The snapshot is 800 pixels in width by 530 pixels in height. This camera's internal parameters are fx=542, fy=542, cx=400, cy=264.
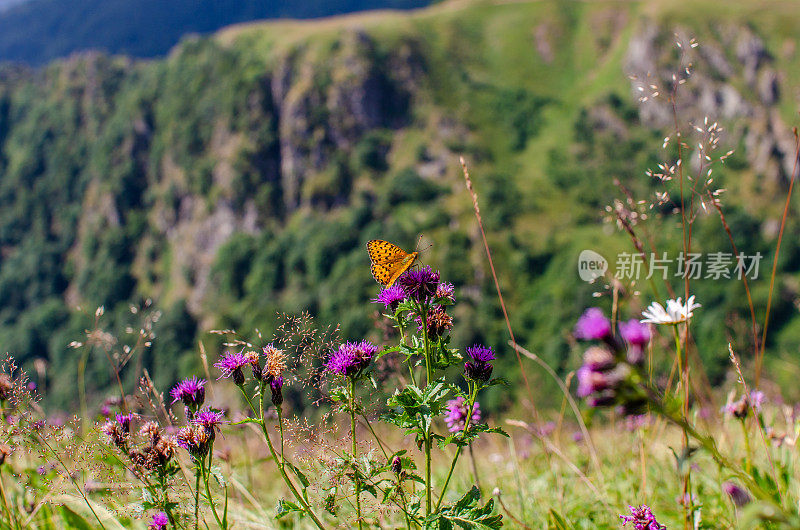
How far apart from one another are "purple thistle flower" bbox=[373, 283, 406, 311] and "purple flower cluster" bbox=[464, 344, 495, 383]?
A: 1.14 feet

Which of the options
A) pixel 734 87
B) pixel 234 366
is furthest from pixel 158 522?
pixel 734 87

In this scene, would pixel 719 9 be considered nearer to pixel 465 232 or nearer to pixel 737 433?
pixel 465 232

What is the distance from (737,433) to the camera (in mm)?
5320

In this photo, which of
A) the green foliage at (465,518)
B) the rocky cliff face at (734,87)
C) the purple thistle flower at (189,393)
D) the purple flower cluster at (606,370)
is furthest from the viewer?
the rocky cliff face at (734,87)

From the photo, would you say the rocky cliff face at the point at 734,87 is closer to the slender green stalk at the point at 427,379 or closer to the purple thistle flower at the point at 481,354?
the purple thistle flower at the point at 481,354

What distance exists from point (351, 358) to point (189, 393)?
0.77m

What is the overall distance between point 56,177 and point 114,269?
4449cm

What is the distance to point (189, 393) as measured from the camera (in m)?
2.33

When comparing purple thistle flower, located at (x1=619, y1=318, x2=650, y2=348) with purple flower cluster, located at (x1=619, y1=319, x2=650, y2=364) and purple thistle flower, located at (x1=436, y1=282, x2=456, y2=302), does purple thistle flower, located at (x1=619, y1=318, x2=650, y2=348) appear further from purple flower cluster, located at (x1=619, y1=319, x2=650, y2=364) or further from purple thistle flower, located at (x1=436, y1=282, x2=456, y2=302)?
purple thistle flower, located at (x1=436, y1=282, x2=456, y2=302)

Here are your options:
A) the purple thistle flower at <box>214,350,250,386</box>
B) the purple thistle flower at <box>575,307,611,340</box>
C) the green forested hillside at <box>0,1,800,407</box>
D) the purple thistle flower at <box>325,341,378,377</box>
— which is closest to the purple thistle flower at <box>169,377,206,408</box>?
the purple thistle flower at <box>214,350,250,386</box>

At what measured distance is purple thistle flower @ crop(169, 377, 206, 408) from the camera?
91.0 inches

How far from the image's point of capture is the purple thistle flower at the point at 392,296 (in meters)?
2.22

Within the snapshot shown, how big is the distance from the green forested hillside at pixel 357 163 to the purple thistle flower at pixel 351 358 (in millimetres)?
80645

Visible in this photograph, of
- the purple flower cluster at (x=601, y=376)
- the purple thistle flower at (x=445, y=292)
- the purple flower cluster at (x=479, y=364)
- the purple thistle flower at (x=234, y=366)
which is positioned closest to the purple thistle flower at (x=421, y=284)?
the purple thistle flower at (x=445, y=292)
